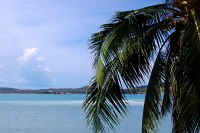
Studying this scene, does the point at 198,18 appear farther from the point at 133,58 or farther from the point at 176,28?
the point at 133,58

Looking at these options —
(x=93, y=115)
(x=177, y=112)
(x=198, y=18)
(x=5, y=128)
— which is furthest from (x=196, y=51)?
(x=5, y=128)

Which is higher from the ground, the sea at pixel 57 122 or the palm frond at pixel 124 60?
the palm frond at pixel 124 60

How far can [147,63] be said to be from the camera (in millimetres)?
7500

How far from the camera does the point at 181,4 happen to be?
6.65 meters

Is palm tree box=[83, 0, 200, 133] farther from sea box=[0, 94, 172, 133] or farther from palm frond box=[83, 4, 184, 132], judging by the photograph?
sea box=[0, 94, 172, 133]

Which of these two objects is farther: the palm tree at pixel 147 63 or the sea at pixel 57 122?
the sea at pixel 57 122

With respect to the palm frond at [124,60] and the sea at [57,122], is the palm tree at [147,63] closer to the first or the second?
the palm frond at [124,60]

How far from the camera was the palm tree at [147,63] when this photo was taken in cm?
620

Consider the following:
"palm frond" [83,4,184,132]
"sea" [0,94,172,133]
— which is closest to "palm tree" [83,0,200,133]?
"palm frond" [83,4,184,132]

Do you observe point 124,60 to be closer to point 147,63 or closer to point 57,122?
point 147,63

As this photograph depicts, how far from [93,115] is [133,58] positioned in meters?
1.22

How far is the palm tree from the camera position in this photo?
20.3 ft

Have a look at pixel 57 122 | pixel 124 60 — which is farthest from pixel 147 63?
pixel 57 122

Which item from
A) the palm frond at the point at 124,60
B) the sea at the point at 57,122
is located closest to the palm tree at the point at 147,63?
the palm frond at the point at 124,60
